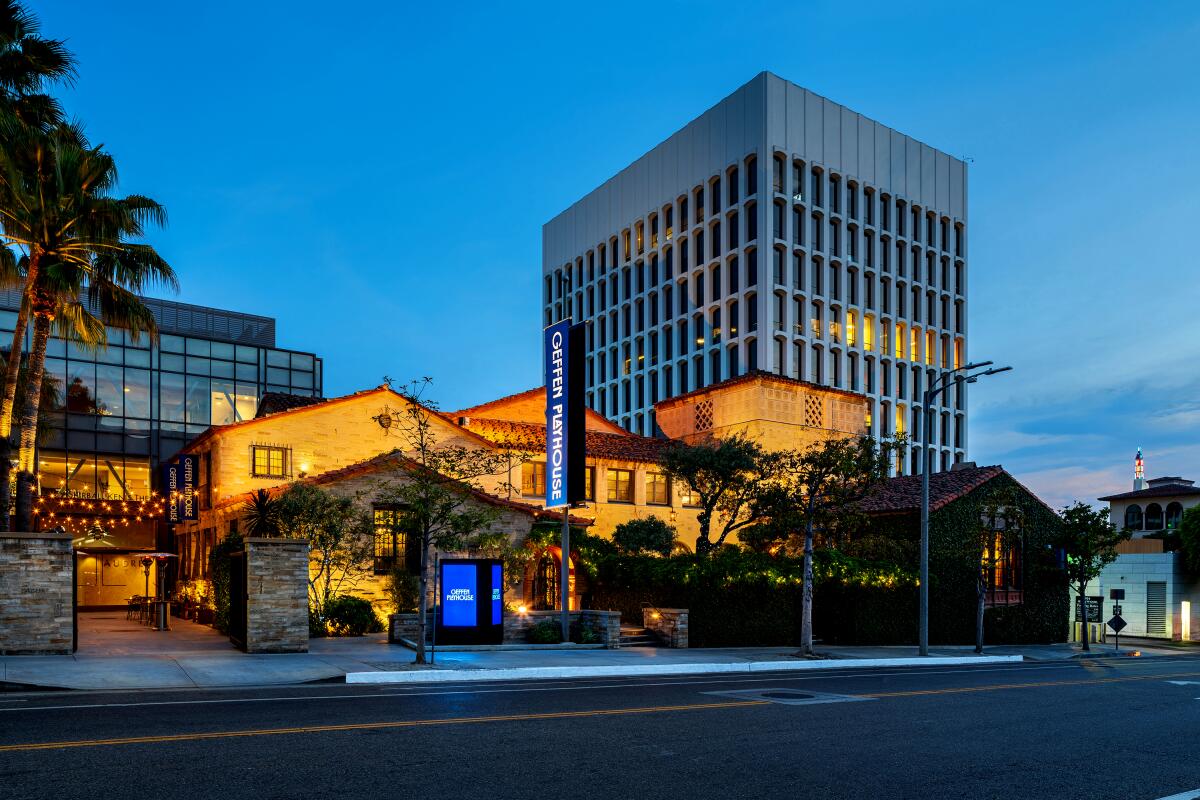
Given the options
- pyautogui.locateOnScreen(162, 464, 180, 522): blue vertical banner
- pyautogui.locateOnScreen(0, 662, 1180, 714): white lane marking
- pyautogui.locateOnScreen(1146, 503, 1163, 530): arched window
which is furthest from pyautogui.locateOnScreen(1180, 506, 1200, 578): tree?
pyautogui.locateOnScreen(162, 464, 180, 522): blue vertical banner

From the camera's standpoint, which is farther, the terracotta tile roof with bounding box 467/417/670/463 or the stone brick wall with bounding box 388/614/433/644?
the terracotta tile roof with bounding box 467/417/670/463

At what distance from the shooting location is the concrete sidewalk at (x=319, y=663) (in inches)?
653

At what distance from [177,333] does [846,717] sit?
143 ft

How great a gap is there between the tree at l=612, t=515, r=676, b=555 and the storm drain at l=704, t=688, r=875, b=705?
1605 centimetres

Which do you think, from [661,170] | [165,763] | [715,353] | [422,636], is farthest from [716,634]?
[661,170]

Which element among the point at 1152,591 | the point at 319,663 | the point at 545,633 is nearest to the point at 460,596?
the point at 545,633

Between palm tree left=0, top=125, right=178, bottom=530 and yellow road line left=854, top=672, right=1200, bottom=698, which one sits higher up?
palm tree left=0, top=125, right=178, bottom=530

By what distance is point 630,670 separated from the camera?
70.0 ft

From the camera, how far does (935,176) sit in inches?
3351

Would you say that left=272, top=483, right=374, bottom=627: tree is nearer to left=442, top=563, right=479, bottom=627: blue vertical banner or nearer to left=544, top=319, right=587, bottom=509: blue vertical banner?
left=442, top=563, right=479, bottom=627: blue vertical banner

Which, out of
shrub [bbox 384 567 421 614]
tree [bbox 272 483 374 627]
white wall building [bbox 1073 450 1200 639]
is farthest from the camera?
white wall building [bbox 1073 450 1200 639]

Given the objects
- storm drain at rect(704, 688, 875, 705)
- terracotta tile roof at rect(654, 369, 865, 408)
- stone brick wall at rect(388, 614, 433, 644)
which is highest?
terracotta tile roof at rect(654, 369, 865, 408)

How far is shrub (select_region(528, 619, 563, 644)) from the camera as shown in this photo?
26.1 m

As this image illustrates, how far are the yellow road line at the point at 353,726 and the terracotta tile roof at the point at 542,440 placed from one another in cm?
2307
